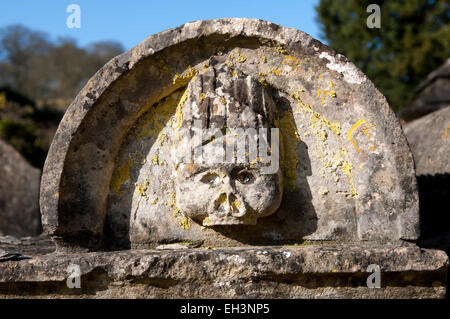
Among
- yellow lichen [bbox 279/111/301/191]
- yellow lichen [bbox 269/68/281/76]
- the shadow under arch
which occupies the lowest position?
the shadow under arch

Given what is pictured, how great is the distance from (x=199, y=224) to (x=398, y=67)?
11.9 metres

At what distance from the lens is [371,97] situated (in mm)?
2586

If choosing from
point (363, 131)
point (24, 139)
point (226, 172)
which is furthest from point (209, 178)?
point (24, 139)

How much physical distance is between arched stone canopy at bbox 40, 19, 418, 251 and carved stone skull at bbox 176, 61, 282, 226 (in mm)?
155

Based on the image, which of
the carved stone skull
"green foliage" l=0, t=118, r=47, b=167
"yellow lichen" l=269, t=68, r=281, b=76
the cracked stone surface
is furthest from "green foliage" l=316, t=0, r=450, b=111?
the carved stone skull

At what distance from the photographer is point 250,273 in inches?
90.0

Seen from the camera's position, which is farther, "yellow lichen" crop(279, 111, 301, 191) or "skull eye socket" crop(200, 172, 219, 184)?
"yellow lichen" crop(279, 111, 301, 191)

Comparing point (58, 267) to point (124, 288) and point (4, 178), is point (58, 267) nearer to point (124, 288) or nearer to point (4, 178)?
point (124, 288)

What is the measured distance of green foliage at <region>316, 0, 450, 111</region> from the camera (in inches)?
510

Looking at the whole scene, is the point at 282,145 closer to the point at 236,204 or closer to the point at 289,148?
the point at 289,148

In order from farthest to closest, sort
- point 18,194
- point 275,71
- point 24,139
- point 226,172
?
point 24,139 < point 18,194 < point 275,71 < point 226,172

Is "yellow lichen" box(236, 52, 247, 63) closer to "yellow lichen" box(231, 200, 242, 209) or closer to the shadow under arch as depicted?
the shadow under arch

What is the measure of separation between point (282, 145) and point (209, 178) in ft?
1.62
